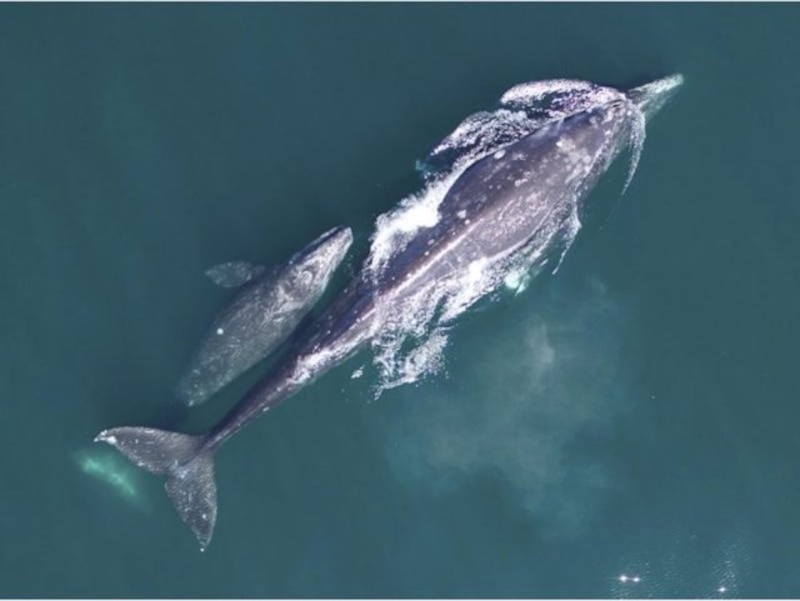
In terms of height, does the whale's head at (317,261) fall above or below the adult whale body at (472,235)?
above

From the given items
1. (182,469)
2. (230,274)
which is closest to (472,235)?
(230,274)

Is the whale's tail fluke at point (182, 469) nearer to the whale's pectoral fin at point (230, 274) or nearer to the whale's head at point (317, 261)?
the whale's pectoral fin at point (230, 274)

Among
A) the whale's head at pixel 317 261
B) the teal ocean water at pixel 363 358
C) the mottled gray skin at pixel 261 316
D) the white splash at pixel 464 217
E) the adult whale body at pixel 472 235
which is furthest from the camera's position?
the whale's head at pixel 317 261

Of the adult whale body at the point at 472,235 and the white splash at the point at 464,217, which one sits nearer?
the adult whale body at the point at 472,235

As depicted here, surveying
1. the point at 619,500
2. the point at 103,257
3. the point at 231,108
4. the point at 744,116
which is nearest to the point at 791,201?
the point at 744,116

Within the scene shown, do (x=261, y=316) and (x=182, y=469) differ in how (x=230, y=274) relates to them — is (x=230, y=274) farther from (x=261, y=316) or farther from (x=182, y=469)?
(x=182, y=469)

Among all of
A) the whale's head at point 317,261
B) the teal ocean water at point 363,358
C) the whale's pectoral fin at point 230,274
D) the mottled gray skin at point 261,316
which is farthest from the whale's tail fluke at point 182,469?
the whale's head at point 317,261

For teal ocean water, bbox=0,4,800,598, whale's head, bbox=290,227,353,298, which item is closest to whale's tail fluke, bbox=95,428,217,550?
teal ocean water, bbox=0,4,800,598
